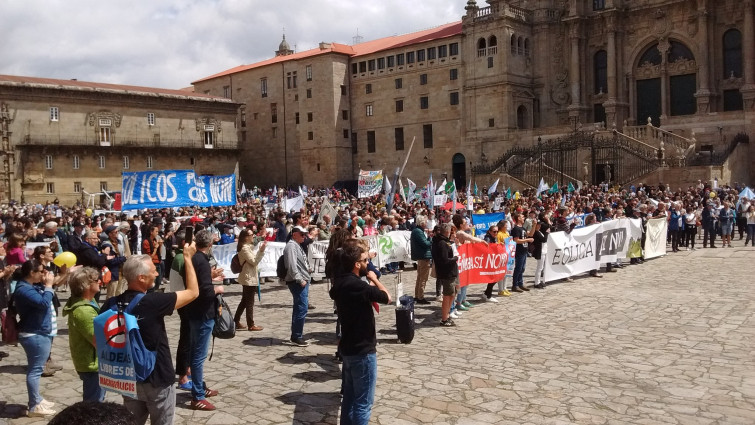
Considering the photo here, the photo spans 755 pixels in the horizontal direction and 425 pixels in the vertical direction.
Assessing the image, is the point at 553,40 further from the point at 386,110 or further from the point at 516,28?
the point at 386,110

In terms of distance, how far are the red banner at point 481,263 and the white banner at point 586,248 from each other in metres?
2.38

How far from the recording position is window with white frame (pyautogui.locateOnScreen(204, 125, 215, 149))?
61.2 m

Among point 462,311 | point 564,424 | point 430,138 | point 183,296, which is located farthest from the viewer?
point 430,138

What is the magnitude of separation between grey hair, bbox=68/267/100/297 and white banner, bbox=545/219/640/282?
1154 cm

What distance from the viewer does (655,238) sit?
67.0 feet

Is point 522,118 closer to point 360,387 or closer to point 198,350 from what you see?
point 198,350

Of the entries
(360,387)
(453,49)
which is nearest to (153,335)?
(360,387)

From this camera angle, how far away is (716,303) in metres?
12.7

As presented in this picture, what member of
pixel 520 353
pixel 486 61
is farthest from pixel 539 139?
pixel 520 353

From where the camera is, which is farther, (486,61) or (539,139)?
(486,61)

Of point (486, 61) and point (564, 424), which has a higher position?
point (486, 61)

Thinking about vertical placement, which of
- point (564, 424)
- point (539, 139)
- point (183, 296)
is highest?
point (539, 139)

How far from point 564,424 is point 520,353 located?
273 cm

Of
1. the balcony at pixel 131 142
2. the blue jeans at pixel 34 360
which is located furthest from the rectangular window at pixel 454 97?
the blue jeans at pixel 34 360
